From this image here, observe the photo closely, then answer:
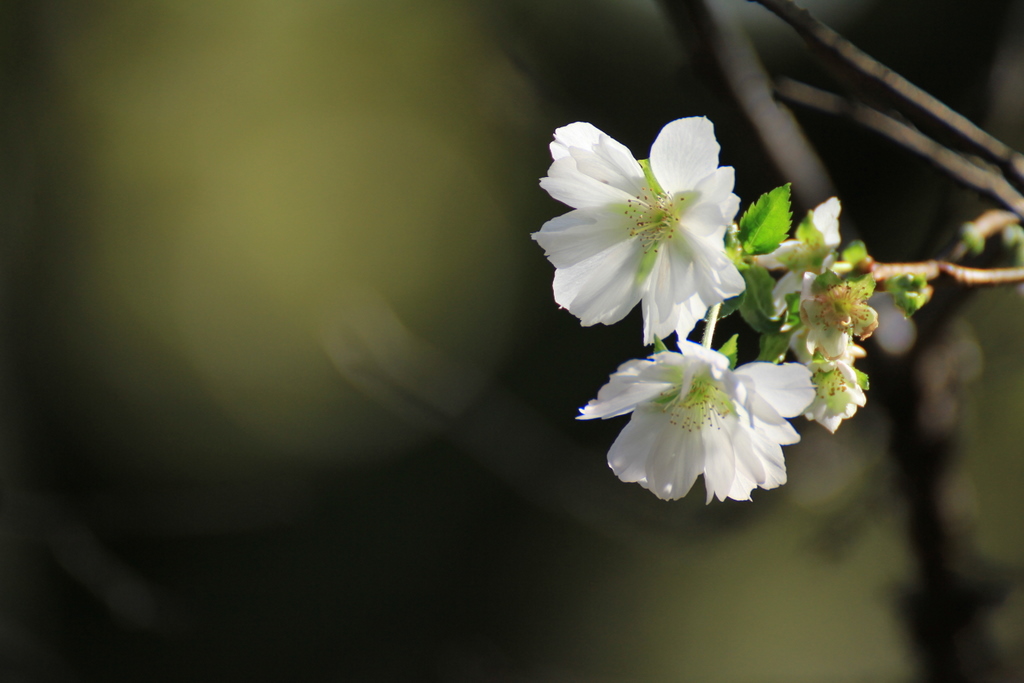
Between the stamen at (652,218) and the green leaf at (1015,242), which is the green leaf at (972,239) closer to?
the green leaf at (1015,242)

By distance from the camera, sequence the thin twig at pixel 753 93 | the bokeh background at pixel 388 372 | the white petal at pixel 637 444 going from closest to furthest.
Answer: the white petal at pixel 637 444 < the thin twig at pixel 753 93 < the bokeh background at pixel 388 372

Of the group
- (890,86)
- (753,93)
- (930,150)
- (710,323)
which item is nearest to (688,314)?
(710,323)

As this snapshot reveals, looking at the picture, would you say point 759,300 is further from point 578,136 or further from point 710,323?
point 578,136

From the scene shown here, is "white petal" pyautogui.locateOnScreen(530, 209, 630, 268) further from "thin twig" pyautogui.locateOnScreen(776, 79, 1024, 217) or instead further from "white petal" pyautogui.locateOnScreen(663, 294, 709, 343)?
"thin twig" pyautogui.locateOnScreen(776, 79, 1024, 217)

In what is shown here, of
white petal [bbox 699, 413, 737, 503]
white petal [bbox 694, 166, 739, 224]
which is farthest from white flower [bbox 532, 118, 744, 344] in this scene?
white petal [bbox 699, 413, 737, 503]

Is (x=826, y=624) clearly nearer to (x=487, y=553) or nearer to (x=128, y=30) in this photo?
(x=487, y=553)

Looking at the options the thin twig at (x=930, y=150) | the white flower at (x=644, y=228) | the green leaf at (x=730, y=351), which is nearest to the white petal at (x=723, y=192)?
the white flower at (x=644, y=228)
